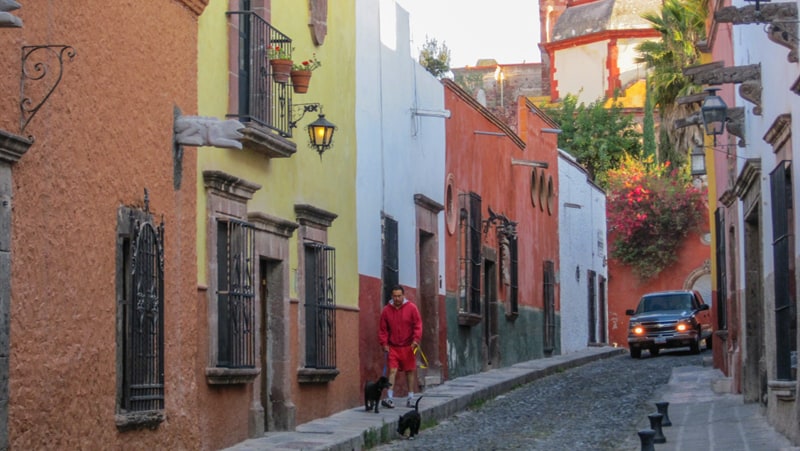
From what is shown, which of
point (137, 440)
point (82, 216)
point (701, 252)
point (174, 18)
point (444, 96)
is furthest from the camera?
point (701, 252)

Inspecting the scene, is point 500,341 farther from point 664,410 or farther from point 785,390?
point 785,390

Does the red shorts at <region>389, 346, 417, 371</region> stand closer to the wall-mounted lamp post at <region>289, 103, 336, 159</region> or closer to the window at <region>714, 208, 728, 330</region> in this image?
the wall-mounted lamp post at <region>289, 103, 336, 159</region>

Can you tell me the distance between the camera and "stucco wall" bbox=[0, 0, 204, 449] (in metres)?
8.80

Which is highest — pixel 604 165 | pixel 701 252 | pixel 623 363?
pixel 604 165

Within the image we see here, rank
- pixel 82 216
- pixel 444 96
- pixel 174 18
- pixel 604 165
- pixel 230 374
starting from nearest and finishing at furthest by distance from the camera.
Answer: pixel 82 216 → pixel 174 18 → pixel 230 374 → pixel 444 96 → pixel 604 165

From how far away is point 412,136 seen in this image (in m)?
22.1

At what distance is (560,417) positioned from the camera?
18.0 meters

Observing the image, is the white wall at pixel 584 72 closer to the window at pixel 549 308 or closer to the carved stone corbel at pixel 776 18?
the window at pixel 549 308

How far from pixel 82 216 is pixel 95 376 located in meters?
1.15

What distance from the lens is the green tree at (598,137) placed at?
56.2 meters

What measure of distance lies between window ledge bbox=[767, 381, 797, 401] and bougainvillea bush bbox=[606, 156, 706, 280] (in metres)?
34.4

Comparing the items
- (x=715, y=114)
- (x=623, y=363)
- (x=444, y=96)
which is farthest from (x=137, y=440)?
(x=623, y=363)

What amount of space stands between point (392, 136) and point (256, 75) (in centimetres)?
670

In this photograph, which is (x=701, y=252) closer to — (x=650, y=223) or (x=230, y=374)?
(x=650, y=223)
